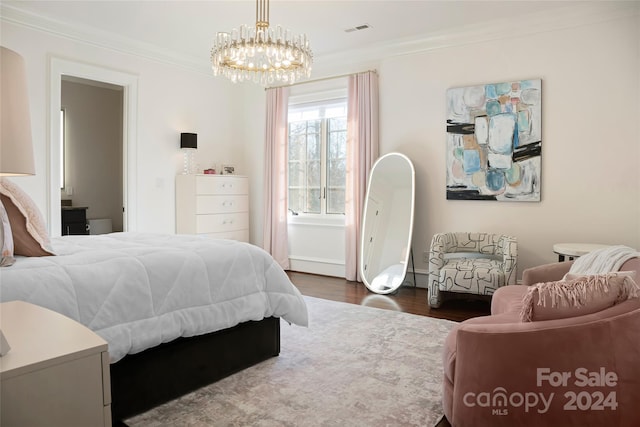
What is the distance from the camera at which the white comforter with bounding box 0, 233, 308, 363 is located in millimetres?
1866

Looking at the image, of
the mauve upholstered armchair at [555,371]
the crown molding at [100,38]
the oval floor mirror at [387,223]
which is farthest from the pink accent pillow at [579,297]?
the crown molding at [100,38]

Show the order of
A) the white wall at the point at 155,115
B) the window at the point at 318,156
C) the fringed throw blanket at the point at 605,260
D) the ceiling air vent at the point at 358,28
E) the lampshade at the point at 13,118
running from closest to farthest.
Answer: the lampshade at the point at 13,118 → the fringed throw blanket at the point at 605,260 → the white wall at the point at 155,115 → the ceiling air vent at the point at 358,28 → the window at the point at 318,156

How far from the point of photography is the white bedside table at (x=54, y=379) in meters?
0.98

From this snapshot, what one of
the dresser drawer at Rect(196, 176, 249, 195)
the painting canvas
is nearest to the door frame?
the dresser drawer at Rect(196, 176, 249, 195)

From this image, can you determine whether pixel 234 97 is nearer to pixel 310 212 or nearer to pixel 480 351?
pixel 310 212

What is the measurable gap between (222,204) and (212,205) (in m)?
0.16

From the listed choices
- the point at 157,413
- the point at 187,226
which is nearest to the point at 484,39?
the point at 187,226

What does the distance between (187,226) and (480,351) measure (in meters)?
4.37

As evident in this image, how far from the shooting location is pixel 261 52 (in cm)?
341

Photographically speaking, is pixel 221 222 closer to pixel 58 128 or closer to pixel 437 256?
pixel 58 128

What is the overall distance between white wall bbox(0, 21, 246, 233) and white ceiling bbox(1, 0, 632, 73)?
186mm

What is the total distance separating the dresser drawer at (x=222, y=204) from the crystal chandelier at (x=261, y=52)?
211 cm

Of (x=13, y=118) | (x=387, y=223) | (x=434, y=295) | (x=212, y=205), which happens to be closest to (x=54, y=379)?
(x=13, y=118)

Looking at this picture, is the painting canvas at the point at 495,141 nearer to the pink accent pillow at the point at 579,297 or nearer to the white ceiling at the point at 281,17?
the white ceiling at the point at 281,17
